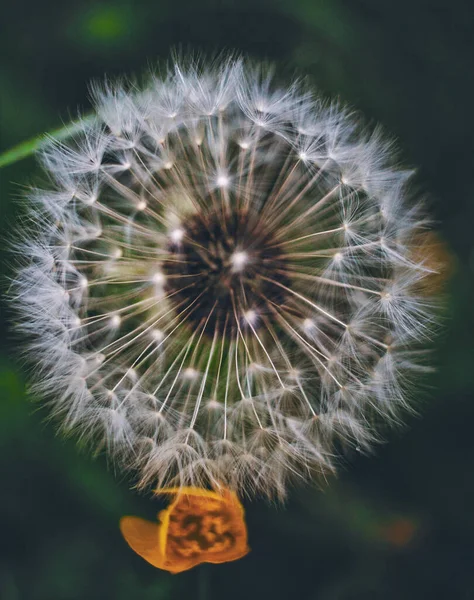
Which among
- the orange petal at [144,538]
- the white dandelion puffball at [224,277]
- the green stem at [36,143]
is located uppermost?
the green stem at [36,143]

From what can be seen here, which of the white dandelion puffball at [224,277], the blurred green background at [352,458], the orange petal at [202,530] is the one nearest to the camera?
the white dandelion puffball at [224,277]

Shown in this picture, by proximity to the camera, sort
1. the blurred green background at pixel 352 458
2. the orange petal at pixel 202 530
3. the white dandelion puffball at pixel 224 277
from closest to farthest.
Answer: the white dandelion puffball at pixel 224 277 < the orange petal at pixel 202 530 < the blurred green background at pixel 352 458

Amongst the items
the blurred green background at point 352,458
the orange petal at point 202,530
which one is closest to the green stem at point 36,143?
the blurred green background at point 352,458

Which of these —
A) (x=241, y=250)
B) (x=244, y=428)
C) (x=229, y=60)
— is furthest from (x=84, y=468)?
(x=229, y=60)

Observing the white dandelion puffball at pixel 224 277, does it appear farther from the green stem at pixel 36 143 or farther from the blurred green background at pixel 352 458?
the blurred green background at pixel 352 458

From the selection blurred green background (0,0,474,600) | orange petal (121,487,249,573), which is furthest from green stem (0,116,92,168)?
orange petal (121,487,249,573)

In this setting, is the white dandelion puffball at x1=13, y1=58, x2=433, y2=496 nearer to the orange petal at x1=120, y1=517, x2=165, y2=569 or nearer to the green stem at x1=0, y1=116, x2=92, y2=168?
the green stem at x1=0, y1=116, x2=92, y2=168
